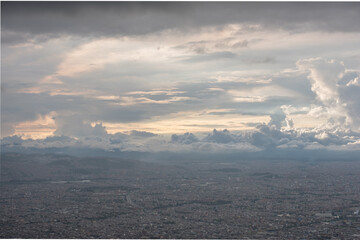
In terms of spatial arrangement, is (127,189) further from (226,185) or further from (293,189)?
(293,189)

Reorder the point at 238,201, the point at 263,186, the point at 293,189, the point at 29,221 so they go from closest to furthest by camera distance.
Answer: the point at 29,221 → the point at 238,201 → the point at 293,189 → the point at 263,186

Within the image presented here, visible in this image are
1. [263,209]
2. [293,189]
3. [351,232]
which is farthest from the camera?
[293,189]

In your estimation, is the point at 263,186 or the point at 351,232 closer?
the point at 351,232

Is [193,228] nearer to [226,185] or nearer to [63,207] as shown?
[63,207]

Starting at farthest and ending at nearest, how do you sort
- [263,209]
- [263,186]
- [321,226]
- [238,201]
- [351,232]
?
[263,186]
[238,201]
[263,209]
[321,226]
[351,232]

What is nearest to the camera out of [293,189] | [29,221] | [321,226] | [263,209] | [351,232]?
[351,232]

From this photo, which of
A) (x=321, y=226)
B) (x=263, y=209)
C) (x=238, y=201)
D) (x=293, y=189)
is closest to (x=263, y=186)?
(x=293, y=189)

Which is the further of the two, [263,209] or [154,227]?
[263,209]

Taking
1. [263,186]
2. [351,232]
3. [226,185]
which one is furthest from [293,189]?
[351,232]
